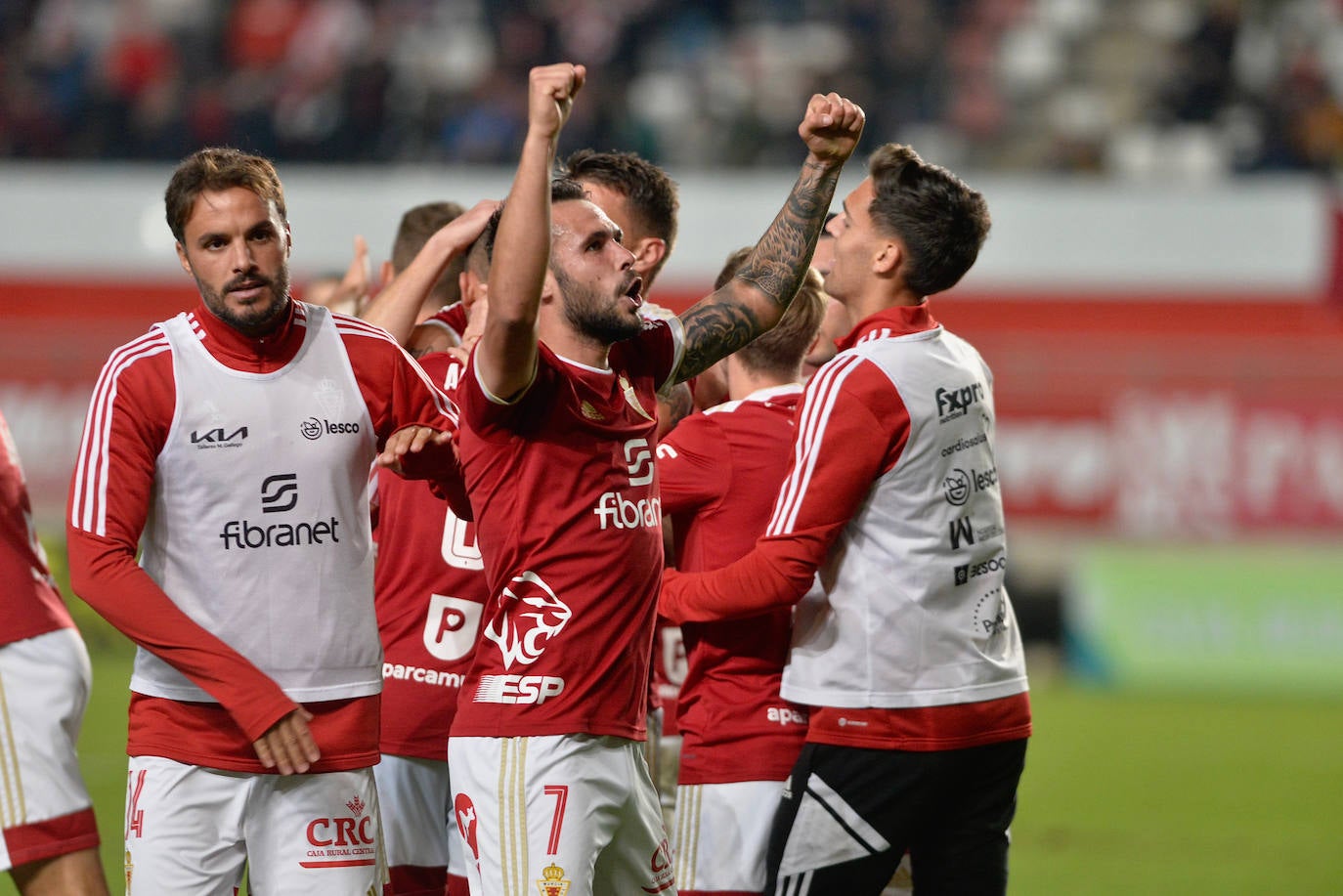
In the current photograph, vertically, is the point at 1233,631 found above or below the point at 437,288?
below

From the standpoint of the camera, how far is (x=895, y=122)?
676 inches

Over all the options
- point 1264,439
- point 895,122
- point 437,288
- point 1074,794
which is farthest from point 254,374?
point 895,122

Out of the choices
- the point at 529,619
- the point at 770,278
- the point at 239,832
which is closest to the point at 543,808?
the point at 529,619

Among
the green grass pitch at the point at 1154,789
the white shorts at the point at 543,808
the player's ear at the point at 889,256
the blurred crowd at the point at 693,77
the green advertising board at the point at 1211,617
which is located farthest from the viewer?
the blurred crowd at the point at 693,77

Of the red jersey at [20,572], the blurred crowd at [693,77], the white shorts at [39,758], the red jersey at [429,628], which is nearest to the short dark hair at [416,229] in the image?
the red jersey at [429,628]

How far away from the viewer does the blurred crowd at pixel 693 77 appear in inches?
669

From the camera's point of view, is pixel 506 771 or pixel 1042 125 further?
Result: pixel 1042 125

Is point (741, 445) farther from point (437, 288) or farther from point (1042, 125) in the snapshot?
point (1042, 125)

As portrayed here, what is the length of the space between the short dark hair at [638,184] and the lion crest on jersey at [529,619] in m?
1.71

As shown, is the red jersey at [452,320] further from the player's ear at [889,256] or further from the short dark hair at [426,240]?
the player's ear at [889,256]

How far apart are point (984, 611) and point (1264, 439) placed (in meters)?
10.3

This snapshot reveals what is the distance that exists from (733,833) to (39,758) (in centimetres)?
192

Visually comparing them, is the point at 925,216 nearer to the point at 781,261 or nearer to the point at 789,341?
the point at 781,261

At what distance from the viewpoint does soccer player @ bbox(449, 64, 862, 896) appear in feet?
12.3
